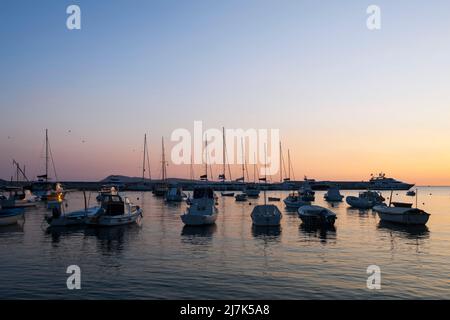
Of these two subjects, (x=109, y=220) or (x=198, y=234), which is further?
(x=109, y=220)

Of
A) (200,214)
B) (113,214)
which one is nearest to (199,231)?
(200,214)

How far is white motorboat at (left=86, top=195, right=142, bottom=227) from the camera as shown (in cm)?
4375

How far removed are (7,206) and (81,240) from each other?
4108cm

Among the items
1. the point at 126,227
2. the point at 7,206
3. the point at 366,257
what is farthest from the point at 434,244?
the point at 7,206

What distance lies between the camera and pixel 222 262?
86.5ft

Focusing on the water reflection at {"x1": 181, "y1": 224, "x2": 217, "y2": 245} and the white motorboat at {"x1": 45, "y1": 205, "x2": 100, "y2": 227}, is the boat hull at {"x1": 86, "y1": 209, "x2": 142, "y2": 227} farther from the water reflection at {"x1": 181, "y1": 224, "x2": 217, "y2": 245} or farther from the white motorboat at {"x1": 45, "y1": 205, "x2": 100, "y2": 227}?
the water reflection at {"x1": 181, "y1": 224, "x2": 217, "y2": 245}

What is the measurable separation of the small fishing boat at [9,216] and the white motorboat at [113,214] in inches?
424

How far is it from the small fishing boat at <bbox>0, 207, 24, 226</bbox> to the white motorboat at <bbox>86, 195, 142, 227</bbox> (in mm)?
10772

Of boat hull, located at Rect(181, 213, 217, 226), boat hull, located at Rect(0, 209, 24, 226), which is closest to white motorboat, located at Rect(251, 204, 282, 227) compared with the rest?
boat hull, located at Rect(181, 213, 217, 226)

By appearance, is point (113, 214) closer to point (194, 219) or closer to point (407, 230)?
point (194, 219)

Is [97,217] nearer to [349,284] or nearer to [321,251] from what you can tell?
[321,251]

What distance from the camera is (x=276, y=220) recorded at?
45625 millimetres

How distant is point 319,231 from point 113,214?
74.3 feet
